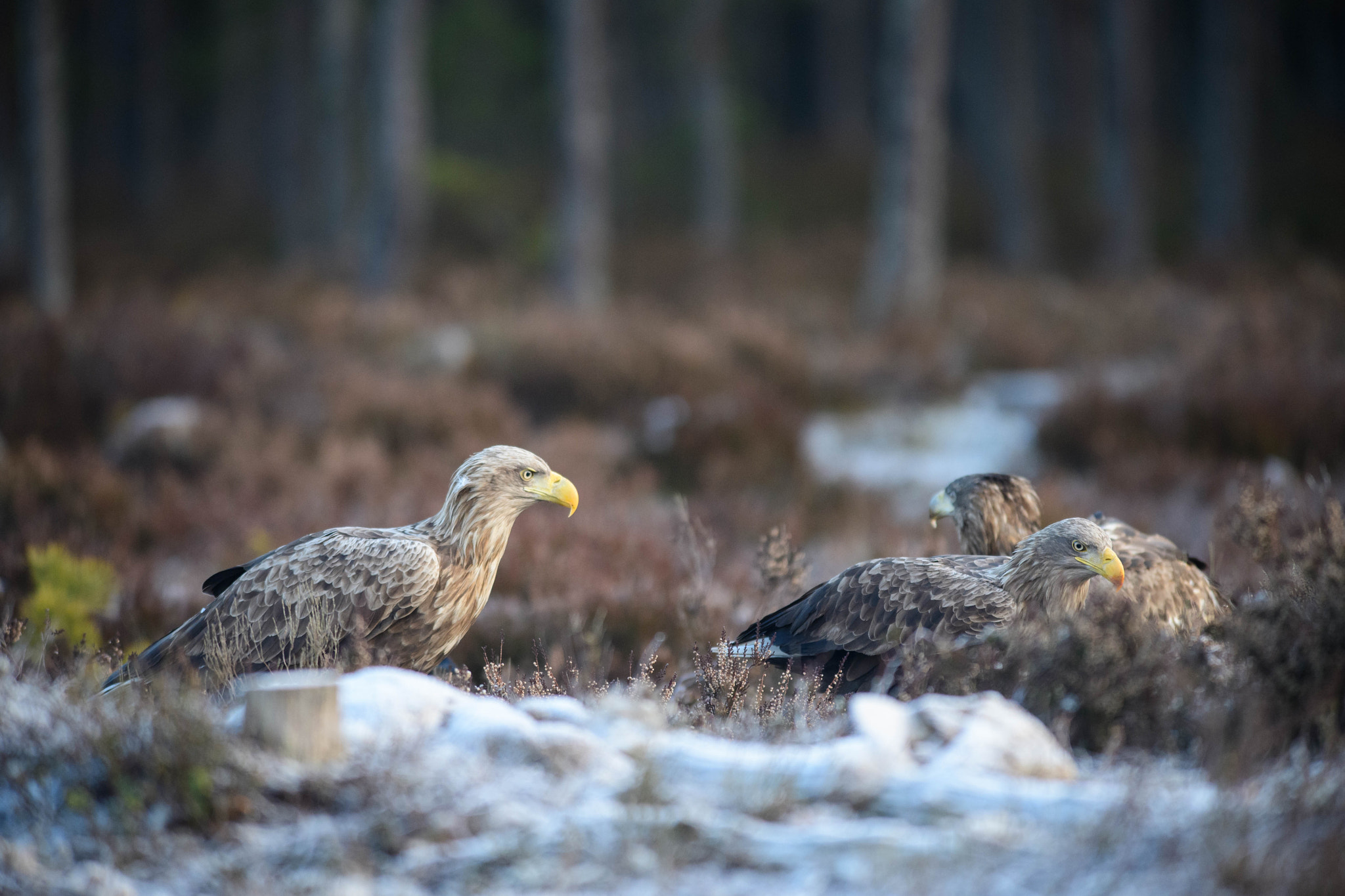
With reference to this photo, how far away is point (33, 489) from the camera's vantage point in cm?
721

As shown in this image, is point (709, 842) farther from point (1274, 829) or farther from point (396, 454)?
point (396, 454)

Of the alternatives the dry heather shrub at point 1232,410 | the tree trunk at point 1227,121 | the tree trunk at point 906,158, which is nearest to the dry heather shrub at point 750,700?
the dry heather shrub at point 1232,410

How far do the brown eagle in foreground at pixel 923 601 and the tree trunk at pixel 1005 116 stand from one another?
17902 millimetres

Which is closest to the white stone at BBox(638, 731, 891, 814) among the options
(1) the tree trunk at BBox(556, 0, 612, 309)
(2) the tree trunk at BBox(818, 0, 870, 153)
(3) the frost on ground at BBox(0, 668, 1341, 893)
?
(3) the frost on ground at BBox(0, 668, 1341, 893)

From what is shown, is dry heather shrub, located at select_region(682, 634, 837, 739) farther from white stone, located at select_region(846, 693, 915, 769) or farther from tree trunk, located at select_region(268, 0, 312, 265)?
tree trunk, located at select_region(268, 0, 312, 265)

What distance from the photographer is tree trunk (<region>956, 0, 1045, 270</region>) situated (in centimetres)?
2156

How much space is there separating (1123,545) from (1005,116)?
19.8 meters

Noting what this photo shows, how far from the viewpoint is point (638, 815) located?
247cm

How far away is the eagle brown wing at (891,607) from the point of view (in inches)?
153

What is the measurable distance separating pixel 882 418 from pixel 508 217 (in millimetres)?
15553

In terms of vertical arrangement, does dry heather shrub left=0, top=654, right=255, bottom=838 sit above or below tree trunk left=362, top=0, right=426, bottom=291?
below

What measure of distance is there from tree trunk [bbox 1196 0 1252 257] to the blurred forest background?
77 mm

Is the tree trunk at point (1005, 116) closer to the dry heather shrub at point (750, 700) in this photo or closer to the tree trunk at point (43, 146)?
the tree trunk at point (43, 146)

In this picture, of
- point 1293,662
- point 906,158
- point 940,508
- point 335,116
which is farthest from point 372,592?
point 335,116
